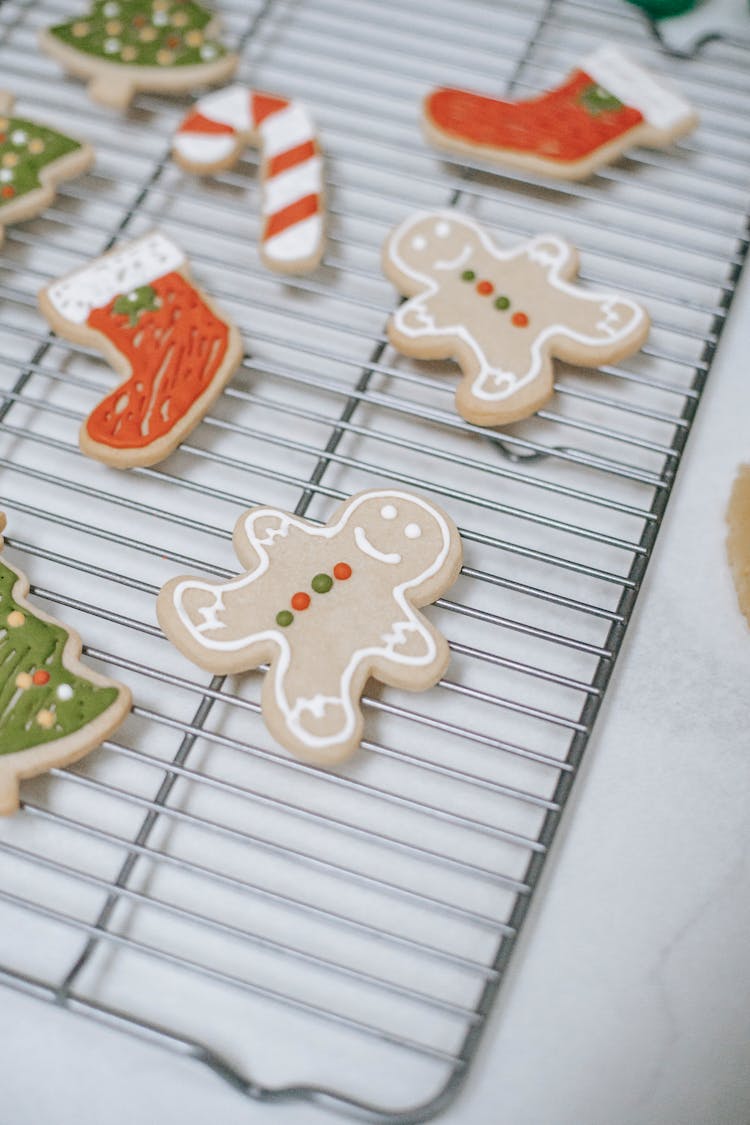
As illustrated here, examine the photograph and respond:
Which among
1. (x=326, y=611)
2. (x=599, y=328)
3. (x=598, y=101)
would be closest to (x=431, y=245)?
(x=599, y=328)

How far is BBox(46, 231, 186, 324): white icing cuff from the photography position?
1312 mm

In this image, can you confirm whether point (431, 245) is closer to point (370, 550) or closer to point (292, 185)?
point (292, 185)

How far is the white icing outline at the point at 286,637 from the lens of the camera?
1.05 metres

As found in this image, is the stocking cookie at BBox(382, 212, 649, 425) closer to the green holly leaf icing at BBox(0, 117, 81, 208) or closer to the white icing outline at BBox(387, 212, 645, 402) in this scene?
the white icing outline at BBox(387, 212, 645, 402)

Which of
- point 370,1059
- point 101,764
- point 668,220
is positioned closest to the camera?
point 370,1059

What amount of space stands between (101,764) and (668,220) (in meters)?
1.01

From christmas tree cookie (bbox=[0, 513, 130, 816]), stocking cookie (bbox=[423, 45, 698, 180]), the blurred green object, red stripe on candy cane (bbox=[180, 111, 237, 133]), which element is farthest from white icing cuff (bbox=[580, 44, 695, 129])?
christmas tree cookie (bbox=[0, 513, 130, 816])

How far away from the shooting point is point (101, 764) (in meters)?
1.09

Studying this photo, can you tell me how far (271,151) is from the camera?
145 cm

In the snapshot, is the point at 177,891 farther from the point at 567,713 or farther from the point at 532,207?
the point at 532,207

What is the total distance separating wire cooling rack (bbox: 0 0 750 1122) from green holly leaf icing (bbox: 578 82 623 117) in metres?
0.08

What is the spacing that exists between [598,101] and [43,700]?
1.08 metres

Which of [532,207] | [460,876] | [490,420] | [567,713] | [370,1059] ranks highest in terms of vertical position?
[532,207]

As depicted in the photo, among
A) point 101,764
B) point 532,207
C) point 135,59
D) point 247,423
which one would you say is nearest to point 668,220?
point 532,207
